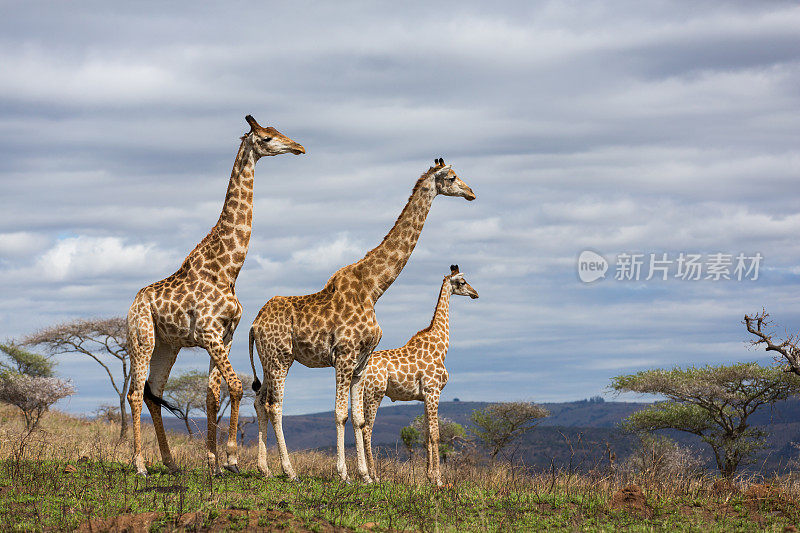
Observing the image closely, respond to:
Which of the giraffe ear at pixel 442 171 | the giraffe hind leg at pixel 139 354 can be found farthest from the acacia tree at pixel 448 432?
the giraffe hind leg at pixel 139 354

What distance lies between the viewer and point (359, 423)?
15.5 meters

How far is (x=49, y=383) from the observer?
33.7m

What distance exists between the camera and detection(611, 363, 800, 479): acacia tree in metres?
31.8

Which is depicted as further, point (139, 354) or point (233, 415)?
point (139, 354)

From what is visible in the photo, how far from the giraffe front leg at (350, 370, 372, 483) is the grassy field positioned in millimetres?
445

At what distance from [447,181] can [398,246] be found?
1728 mm

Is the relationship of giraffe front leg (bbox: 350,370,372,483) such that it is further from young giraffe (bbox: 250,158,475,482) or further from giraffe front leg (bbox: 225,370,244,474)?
→ giraffe front leg (bbox: 225,370,244,474)

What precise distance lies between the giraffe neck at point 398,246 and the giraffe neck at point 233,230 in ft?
8.05

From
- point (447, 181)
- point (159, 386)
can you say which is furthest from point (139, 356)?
point (447, 181)

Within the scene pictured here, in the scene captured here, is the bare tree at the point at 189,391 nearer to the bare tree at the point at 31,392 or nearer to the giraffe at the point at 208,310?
the bare tree at the point at 31,392

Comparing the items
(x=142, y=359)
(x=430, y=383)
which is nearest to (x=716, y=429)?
(x=430, y=383)

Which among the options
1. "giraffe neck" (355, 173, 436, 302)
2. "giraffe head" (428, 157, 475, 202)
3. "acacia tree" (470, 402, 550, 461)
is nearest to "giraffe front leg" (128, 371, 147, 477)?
"giraffe neck" (355, 173, 436, 302)

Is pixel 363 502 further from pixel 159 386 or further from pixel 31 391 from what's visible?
pixel 31 391

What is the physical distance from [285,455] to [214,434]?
1.43 meters
